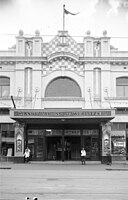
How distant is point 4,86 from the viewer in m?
37.7

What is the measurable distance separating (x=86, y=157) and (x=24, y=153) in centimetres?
672

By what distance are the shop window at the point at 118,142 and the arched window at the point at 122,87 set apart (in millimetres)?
3995

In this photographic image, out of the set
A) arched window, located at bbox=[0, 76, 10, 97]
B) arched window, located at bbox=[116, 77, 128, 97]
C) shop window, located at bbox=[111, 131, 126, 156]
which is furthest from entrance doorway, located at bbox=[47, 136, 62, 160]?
arched window, located at bbox=[116, 77, 128, 97]

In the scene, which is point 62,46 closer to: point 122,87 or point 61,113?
point 122,87

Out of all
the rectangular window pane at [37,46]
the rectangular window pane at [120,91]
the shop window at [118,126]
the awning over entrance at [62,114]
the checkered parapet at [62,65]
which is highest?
the rectangular window pane at [37,46]

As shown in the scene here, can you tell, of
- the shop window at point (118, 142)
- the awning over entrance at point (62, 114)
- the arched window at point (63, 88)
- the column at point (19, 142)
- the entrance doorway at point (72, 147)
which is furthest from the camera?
the entrance doorway at point (72, 147)

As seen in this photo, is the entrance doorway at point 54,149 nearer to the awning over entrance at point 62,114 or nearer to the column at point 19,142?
the column at point 19,142

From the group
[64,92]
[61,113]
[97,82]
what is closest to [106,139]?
[61,113]

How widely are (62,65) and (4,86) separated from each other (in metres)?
6.53

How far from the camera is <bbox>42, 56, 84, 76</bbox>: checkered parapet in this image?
37.4 metres

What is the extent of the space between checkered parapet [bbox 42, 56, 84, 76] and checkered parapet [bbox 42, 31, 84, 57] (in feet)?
2.83

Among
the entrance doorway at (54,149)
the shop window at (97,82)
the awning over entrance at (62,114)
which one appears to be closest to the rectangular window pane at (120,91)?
the shop window at (97,82)

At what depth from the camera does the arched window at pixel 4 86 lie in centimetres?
3750

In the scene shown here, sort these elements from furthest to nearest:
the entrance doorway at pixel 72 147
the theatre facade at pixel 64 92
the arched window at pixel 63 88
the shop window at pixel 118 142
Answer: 1. the entrance doorway at pixel 72 147
2. the arched window at pixel 63 88
3. the shop window at pixel 118 142
4. the theatre facade at pixel 64 92
